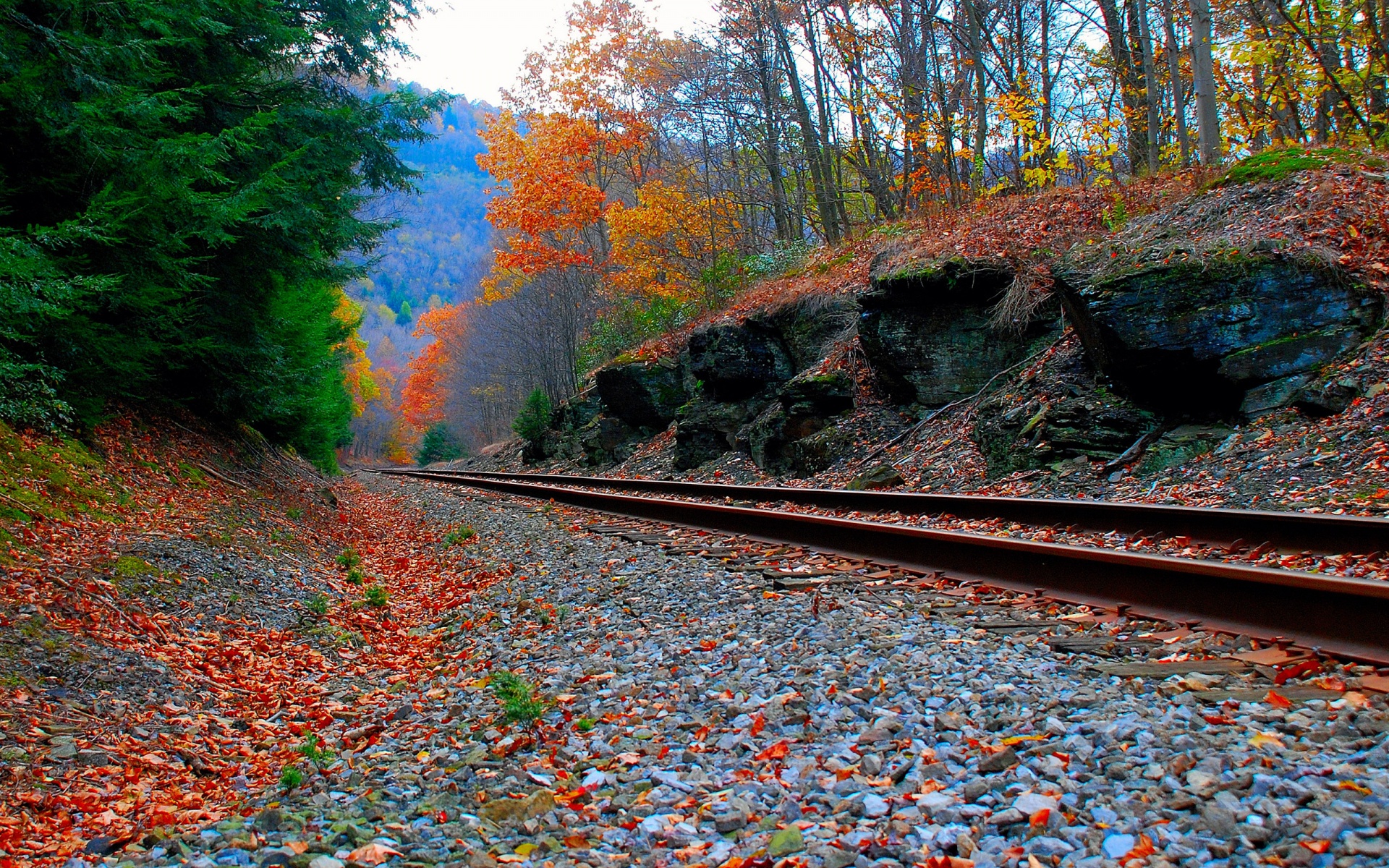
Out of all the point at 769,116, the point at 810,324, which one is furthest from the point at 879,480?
the point at 769,116

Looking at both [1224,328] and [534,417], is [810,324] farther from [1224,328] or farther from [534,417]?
[534,417]

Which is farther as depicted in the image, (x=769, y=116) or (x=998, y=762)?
(x=769, y=116)

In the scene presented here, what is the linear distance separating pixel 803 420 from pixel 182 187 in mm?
9502

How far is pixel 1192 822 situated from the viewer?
2.14 meters

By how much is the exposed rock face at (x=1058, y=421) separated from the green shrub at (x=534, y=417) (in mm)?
22069

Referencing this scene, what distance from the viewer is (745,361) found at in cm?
1681

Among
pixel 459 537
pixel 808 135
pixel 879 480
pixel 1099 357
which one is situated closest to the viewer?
pixel 1099 357

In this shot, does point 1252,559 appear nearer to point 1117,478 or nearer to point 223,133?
point 1117,478

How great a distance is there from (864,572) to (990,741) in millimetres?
2921

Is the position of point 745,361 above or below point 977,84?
below

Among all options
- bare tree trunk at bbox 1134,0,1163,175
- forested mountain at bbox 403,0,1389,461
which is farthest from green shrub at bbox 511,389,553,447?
bare tree trunk at bbox 1134,0,1163,175

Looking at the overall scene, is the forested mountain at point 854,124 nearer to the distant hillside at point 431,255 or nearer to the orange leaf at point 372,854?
the orange leaf at point 372,854

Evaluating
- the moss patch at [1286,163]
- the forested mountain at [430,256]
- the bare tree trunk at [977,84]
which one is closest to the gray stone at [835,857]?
the moss patch at [1286,163]

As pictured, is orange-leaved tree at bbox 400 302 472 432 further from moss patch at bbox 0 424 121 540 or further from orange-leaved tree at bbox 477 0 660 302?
moss patch at bbox 0 424 121 540
